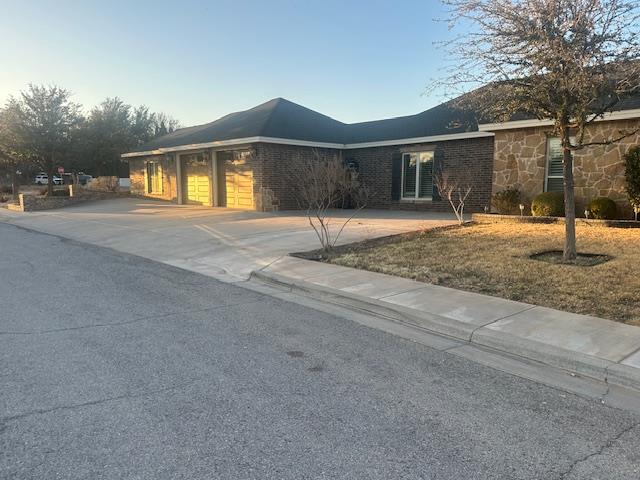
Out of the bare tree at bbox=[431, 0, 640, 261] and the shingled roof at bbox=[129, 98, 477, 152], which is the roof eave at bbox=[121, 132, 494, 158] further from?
the bare tree at bbox=[431, 0, 640, 261]

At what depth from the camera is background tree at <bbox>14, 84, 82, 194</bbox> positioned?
80.7 feet

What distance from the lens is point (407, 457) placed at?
9.92ft

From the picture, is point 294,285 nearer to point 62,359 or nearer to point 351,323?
point 351,323

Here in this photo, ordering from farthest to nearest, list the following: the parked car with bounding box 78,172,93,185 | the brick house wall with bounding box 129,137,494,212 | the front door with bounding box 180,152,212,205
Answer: the parked car with bounding box 78,172,93,185
the front door with bounding box 180,152,212,205
the brick house wall with bounding box 129,137,494,212

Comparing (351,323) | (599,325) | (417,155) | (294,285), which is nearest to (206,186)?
(417,155)

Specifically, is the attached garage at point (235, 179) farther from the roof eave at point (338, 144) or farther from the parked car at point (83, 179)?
the parked car at point (83, 179)

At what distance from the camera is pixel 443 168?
17.8 m

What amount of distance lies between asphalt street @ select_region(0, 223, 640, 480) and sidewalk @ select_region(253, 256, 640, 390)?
599mm

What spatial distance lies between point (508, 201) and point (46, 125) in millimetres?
22958

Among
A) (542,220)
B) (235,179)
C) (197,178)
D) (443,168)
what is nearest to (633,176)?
(542,220)

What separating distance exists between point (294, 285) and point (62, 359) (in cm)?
387

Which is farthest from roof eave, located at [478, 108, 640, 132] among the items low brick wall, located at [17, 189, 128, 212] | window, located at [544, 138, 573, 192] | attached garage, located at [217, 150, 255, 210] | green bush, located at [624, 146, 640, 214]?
low brick wall, located at [17, 189, 128, 212]

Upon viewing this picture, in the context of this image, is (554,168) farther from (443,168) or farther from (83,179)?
(83,179)

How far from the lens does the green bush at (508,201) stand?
47.9 feet
